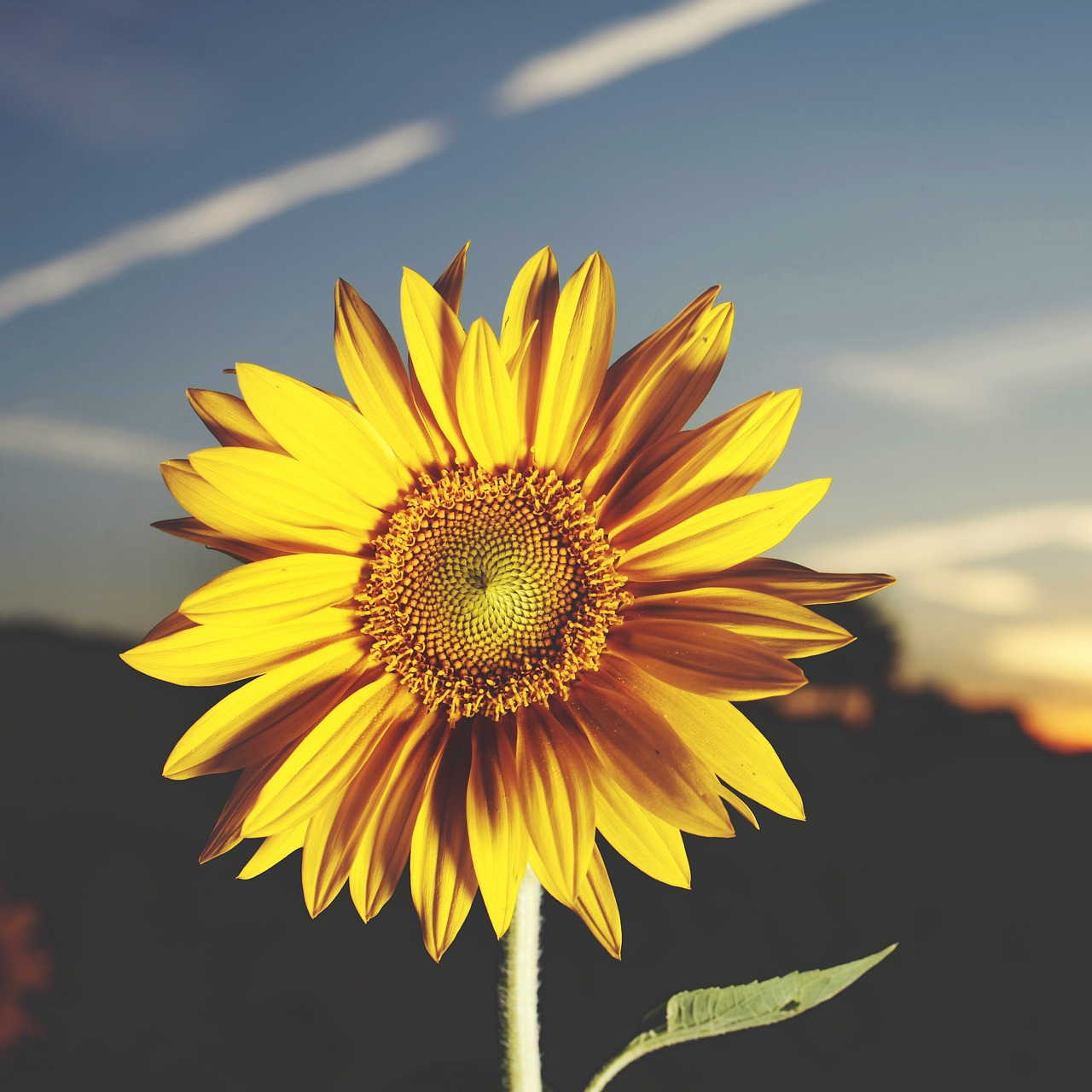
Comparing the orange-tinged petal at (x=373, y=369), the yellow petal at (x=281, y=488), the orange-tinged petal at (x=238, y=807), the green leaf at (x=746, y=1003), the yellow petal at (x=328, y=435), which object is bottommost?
the green leaf at (x=746, y=1003)

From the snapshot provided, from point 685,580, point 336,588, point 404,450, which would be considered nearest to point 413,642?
point 336,588

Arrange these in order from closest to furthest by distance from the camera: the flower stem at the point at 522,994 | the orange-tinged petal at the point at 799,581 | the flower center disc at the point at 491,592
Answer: the orange-tinged petal at the point at 799,581
the flower stem at the point at 522,994
the flower center disc at the point at 491,592

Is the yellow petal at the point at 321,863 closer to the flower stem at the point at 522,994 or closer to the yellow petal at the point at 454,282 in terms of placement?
the flower stem at the point at 522,994

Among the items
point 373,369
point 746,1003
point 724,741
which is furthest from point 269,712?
point 746,1003

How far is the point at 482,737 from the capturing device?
120cm

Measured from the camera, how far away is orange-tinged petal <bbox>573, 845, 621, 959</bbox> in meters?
1.04

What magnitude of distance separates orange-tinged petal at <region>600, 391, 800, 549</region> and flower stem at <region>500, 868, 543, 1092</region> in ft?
1.45

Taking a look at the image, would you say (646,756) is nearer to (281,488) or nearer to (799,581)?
(799,581)

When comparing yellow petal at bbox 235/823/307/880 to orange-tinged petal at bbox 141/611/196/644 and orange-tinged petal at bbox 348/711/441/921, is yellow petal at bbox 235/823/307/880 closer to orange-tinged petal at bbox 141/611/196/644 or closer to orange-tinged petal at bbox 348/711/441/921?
orange-tinged petal at bbox 348/711/441/921

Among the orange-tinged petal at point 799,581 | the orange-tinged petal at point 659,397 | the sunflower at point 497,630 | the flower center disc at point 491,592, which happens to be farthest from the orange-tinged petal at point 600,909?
the orange-tinged petal at point 659,397

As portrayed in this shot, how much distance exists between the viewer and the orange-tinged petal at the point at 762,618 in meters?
1.01

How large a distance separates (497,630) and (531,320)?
40 centimetres

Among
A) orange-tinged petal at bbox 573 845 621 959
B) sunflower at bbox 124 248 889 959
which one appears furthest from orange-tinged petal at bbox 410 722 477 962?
orange-tinged petal at bbox 573 845 621 959

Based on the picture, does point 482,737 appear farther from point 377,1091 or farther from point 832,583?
point 377,1091
